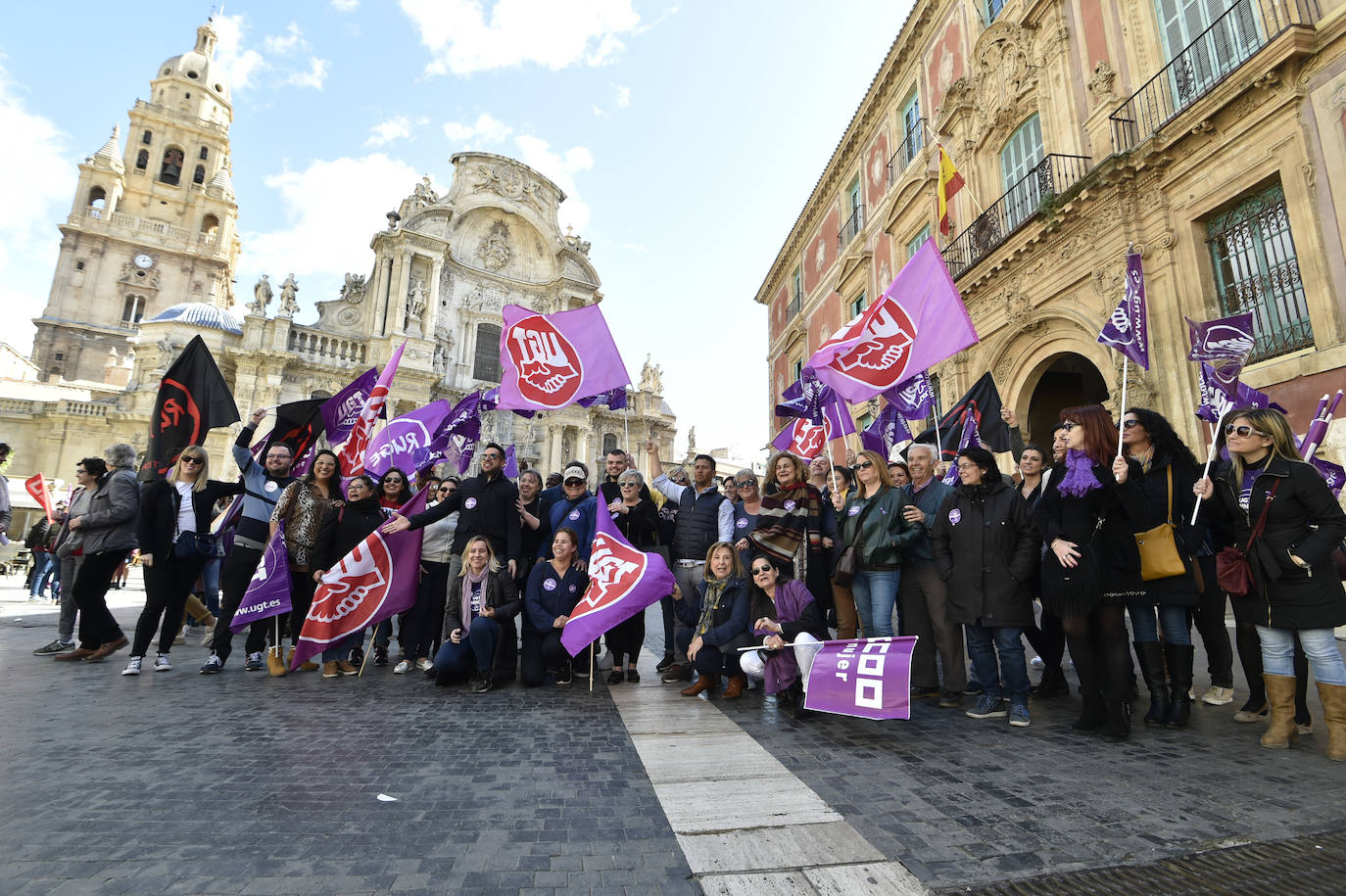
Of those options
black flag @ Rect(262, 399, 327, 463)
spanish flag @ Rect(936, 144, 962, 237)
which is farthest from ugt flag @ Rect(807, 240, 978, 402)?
spanish flag @ Rect(936, 144, 962, 237)

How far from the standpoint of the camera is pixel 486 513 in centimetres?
576

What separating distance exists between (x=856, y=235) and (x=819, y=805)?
1853cm

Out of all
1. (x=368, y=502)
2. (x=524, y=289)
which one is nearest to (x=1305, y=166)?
(x=368, y=502)

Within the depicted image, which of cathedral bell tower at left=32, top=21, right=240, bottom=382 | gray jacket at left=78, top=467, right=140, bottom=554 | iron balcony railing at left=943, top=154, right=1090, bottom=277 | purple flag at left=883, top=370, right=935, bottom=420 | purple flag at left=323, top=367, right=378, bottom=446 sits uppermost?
cathedral bell tower at left=32, top=21, right=240, bottom=382

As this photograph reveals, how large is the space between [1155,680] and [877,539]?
2027 mm

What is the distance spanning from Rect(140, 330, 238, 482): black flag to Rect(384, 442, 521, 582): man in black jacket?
253 cm

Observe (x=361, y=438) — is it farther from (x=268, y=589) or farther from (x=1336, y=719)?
(x=1336, y=719)

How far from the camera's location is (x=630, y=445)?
39.2m

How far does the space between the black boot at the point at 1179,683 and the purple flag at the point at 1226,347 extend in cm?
256

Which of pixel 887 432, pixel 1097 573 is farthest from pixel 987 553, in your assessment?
pixel 887 432

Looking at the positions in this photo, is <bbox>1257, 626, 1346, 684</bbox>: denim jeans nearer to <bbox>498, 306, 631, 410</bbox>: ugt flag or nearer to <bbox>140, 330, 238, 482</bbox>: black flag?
<bbox>498, 306, 631, 410</bbox>: ugt flag

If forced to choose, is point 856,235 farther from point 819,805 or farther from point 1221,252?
point 819,805

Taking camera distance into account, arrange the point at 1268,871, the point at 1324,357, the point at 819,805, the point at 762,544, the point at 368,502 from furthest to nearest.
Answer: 1. the point at 1324,357
2. the point at 368,502
3. the point at 762,544
4. the point at 819,805
5. the point at 1268,871

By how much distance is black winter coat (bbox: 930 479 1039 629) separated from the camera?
4.14 meters
